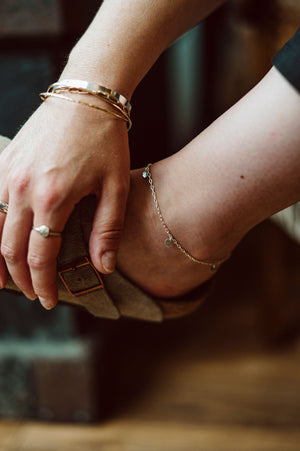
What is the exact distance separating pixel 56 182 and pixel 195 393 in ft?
2.27

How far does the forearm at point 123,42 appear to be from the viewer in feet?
1.59

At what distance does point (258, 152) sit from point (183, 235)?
12 centimetres

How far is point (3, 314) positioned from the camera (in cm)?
93

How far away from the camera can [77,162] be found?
439 mm

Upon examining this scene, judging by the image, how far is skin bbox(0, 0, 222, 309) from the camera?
0.44 meters

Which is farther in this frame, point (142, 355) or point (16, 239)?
point (142, 355)

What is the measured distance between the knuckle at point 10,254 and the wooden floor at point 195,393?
0.51m

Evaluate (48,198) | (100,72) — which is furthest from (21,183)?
(100,72)

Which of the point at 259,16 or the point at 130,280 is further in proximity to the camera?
the point at 259,16

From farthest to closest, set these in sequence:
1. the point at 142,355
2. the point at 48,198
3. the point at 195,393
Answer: the point at 142,355 → the point at 195,393 → the point at 48,198

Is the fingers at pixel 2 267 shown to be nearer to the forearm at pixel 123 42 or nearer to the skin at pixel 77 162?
the skin at pixel 77 162

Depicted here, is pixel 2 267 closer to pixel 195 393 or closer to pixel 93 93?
pixel 93 93

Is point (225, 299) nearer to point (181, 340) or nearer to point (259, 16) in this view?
point (181, 340)

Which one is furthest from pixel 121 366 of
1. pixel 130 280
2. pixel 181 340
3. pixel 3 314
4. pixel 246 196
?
pixel 246 196
